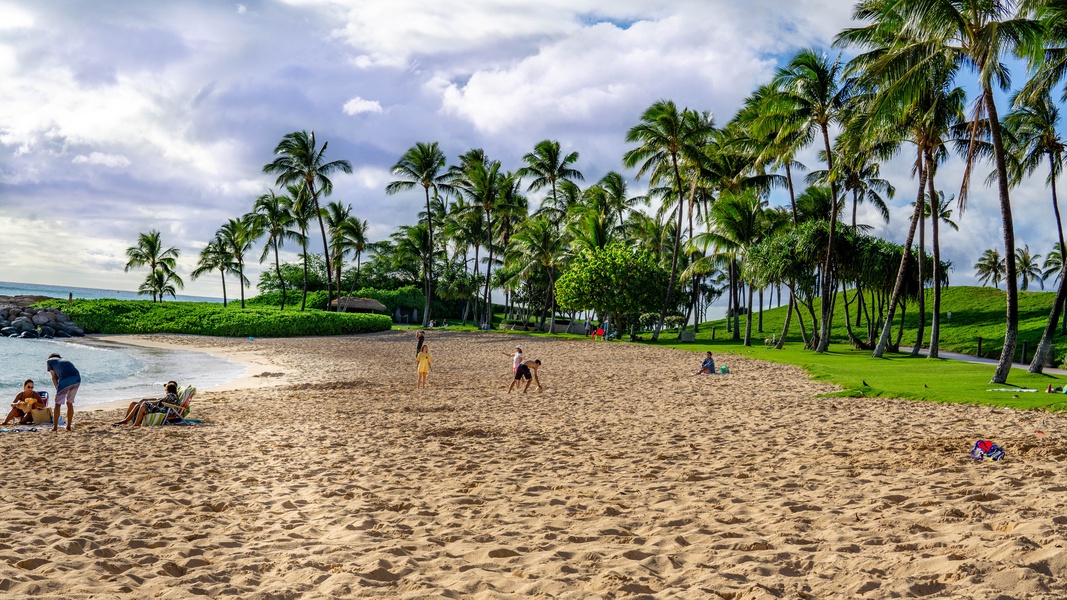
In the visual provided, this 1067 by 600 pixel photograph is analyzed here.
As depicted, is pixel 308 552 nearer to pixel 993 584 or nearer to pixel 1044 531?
pixel 993 584

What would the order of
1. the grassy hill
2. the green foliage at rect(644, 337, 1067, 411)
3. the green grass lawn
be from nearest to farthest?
the green foliage at rect(644, 337, 1067, 411), the green grass lawn, the grassy hill

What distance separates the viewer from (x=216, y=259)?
201ft

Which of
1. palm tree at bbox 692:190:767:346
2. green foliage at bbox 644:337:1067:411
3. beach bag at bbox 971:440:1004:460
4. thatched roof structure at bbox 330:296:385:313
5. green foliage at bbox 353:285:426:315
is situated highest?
palm tree at bbox 692:190:767:346

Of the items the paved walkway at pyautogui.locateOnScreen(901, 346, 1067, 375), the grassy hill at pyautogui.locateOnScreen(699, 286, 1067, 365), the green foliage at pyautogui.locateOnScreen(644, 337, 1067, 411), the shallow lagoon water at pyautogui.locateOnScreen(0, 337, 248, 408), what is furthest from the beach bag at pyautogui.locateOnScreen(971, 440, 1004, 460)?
the grassy hill at pyautogui.locateOnScreen(699, 286, 1067, 365)

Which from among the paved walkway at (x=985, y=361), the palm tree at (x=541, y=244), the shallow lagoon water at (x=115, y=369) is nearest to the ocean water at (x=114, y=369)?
the shallow lagoon water at (x=115, y=369)

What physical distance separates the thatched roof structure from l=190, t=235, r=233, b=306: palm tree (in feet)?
36.1

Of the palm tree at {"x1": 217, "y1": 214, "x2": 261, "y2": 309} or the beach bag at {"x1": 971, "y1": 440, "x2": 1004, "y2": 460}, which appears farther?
the palm tree at {"x1": 217, "y1": 214, "x2": 261, "y2": 309}

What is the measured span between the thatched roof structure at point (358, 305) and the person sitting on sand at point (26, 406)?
45066 millimetres

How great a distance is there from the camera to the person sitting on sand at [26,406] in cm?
1116

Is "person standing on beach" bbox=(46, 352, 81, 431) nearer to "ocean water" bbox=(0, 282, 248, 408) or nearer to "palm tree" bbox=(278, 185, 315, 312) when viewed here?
"ocean water" bbox=(0, 282, 248, 408)

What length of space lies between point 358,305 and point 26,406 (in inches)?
1811

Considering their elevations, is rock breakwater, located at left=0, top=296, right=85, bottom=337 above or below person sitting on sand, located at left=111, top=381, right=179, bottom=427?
above

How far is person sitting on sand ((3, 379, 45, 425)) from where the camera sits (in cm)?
1116

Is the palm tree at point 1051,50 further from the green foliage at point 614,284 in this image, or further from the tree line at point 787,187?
the green foliage at point 614,284
